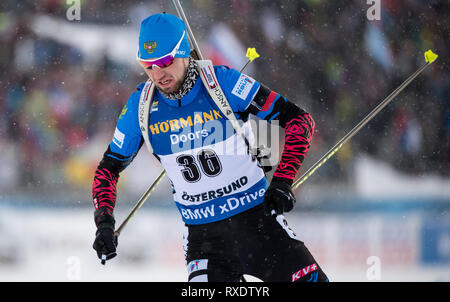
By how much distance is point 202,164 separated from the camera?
265cm

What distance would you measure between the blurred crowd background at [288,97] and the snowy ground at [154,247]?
0.01m

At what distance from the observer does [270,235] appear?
2596mm

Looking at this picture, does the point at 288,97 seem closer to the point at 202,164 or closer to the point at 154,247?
the point at 154,247

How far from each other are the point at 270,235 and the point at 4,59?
4.77 metres

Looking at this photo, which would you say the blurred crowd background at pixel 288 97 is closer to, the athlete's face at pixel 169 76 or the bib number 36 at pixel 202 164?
the bib number 36 at pixel 202 164

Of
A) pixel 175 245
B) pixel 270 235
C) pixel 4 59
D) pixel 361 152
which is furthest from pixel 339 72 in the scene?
pixel 270 235

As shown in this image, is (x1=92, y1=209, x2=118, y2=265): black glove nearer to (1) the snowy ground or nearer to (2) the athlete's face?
(2) the athlete's face

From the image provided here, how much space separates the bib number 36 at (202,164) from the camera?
265 centimetres

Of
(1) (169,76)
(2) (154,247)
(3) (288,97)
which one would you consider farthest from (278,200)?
(3) (288,97)

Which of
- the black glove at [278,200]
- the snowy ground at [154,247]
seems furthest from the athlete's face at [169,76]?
the snowy ground at [154,247]

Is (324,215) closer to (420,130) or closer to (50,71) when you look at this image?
(420,130)

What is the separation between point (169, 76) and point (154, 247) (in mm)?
3259

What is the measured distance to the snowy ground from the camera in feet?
17.9
